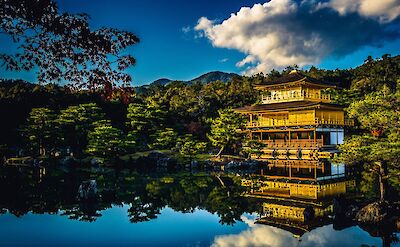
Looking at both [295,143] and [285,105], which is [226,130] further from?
[285,105]

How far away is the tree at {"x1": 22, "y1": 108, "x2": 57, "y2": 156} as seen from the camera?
3084cm

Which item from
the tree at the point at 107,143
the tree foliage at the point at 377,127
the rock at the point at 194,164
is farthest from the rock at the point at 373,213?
the tree at the point at 107,143

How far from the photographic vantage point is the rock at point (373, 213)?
9320mm

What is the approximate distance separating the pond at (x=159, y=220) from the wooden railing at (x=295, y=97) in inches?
734

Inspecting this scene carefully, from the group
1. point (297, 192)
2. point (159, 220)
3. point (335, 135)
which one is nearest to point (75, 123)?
point (297, 192)

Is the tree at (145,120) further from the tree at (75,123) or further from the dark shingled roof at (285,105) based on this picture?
the dark shingled roof at (285,105)

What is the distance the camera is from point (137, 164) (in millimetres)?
27781

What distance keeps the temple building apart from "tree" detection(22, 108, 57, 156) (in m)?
17.6

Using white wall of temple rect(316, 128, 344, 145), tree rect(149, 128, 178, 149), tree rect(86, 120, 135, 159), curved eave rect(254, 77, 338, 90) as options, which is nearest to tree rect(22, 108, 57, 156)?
tree rect(86, 120, 135, 159)

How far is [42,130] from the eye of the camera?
101ft

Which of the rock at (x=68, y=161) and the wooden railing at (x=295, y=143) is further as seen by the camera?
the wooden railing at (x=295, y=143)

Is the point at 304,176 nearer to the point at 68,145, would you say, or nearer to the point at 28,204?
the point at 28,204

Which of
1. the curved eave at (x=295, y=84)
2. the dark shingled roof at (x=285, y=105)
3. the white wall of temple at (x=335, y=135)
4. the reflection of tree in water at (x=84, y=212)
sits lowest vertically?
the reflection of tree in water at (x=84, y=212)

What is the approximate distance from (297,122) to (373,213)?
22758 millimetres
